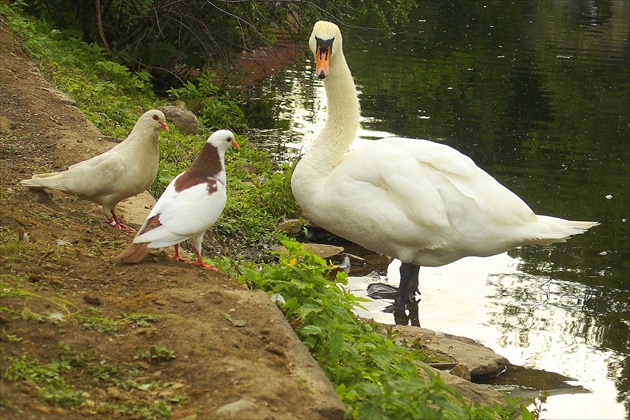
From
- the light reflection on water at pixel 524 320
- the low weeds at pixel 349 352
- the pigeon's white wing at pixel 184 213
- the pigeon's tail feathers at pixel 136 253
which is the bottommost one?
the light reflection on water at pixel 524 320

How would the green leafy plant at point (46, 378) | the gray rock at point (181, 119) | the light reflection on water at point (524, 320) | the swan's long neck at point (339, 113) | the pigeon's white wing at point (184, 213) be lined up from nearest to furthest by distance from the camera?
the green leafy plant at point (46, 378)
the pigeon's white wing at point (184, 213)
the light reflection on water at point (524, 320)
the swan's long neck at point (339, 113)
the gray rock at point (181, 119)

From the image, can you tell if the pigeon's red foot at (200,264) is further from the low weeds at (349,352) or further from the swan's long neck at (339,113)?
the swan's long neck at (339,113)

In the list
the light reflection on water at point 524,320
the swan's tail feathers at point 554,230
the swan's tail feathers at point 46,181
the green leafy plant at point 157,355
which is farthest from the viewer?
the swan's tail feathers at point 554,230

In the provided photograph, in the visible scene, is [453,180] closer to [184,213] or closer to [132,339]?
[184,213]

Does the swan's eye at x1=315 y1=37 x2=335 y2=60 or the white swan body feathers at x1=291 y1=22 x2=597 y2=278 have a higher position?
the swan's eye at x1=315 y1=37 x2=335 y2=60

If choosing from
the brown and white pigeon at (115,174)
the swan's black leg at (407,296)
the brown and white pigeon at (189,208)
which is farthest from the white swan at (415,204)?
the brown and white pigeon at (189,208)

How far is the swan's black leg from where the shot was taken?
7.64 metres

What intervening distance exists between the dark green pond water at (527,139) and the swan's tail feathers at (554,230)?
87 cm

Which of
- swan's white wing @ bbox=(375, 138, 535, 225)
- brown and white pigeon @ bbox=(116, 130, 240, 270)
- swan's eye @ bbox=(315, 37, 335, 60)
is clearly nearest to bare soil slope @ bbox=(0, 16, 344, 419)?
brown and white pigeon @ bbox=(116, 130, 240, 270)

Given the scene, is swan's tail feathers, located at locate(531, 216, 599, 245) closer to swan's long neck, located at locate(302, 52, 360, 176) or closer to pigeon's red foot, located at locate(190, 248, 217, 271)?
swan's long neck, located at locate(302, 52, 360, 176)

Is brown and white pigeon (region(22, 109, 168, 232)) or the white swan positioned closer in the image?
brown and white pigeon (region(22, 109, 168, 232))

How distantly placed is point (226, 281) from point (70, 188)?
139 centimetres

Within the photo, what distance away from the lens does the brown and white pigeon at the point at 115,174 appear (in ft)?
18.5

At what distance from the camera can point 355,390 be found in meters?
4.18
